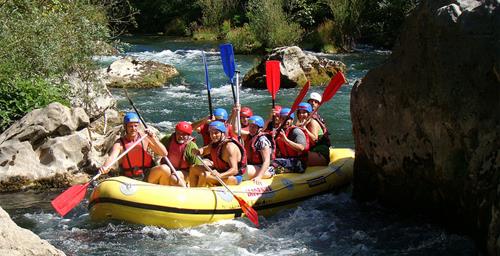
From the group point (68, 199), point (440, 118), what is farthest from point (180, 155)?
point (440, 118)

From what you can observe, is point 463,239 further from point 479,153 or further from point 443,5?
point 443,5

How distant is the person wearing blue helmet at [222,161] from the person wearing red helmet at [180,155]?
0.25 feet

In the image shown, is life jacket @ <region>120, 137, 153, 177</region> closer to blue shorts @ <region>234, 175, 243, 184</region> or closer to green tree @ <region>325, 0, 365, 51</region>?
blue shorts @ <region>234, 175, 243, 184</region>

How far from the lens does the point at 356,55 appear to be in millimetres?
21531

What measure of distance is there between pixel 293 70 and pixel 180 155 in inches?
338

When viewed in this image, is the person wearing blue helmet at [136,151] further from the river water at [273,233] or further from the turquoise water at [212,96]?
the turquoise water at [212,96]

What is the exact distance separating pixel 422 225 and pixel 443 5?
217cm

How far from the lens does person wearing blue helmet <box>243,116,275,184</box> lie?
23.9ft

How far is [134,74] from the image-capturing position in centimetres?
1631

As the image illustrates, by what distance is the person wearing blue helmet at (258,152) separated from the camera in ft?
23.9

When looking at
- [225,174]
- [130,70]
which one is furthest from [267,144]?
[130,70]

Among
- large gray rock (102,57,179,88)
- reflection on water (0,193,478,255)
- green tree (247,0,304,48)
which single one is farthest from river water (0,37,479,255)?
green tree (247,0,304,48)

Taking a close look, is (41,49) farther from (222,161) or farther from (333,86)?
(333,86)

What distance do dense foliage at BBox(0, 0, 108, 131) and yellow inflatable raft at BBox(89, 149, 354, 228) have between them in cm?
300
